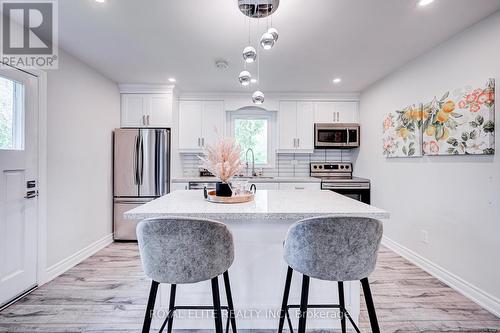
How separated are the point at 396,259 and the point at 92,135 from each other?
161 inches

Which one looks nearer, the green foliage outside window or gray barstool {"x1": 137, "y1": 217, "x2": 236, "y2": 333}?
gray barstool {"x1": 137, "y1": 217, "x2": 236, "y2": 333}

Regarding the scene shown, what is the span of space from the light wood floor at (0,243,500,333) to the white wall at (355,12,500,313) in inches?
10.9

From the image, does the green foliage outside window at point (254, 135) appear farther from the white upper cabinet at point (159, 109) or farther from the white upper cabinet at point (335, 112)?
the white upper cabinet at point (159, 109)

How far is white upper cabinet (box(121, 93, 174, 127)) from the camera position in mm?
3719

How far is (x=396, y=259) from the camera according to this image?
2943mm

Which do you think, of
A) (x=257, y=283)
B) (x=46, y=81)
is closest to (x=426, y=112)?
(x=257, y=283)

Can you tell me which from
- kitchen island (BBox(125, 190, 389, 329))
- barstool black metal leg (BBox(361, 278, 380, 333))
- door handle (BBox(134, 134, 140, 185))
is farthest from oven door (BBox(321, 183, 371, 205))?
door handle (BBox(134, 134, 140, 185))

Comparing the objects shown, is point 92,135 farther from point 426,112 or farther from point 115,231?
point 426,112

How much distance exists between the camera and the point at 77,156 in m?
2.84

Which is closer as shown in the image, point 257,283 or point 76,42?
point 257,283

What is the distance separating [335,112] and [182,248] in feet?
12.4

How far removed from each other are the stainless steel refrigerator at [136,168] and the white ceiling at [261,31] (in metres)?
0.84

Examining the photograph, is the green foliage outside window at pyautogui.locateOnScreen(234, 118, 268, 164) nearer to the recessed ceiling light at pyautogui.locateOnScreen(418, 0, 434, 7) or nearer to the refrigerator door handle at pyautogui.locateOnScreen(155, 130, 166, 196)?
the refrigerator door handle at pyautogui.locateOnScreen(155, 130, 166, 196)

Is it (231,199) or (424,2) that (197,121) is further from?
(424,2)
